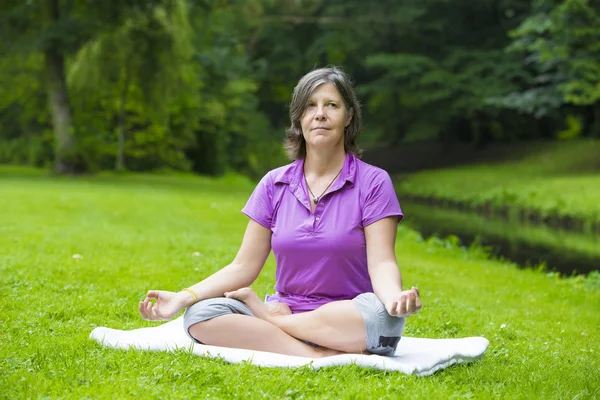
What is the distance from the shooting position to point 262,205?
15.1ft

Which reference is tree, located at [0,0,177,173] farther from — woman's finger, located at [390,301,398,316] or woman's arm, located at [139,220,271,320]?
woman's finger, located at [390,301,398,316]

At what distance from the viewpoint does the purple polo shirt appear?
171 inches

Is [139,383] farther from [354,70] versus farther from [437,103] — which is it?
[354,70]

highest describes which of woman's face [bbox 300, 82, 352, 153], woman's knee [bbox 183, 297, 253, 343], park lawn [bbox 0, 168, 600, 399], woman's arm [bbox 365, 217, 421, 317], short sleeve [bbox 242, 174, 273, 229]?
woman's face [bbox 300, 82, 352, 153]

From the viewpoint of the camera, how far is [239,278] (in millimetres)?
4551

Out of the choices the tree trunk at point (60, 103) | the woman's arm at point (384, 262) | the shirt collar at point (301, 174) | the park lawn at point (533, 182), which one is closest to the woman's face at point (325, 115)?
the shirt collar at point (301, 174)

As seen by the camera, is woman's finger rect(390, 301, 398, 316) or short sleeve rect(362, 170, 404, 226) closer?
woman's finger rect(390, 301, 398, 316)

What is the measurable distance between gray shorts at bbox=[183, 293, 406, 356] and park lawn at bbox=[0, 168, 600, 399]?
19cm

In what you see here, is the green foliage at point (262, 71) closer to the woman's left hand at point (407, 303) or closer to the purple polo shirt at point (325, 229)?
the purple polo shirt at point (325, 229)

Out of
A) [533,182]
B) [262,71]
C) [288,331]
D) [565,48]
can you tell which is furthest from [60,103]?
[288,331]

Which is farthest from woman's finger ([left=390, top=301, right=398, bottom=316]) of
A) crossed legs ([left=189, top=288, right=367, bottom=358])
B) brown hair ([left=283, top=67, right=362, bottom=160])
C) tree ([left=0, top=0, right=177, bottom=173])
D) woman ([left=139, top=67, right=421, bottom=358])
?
tree ([left=0, top=0, right=177, bottom=173])

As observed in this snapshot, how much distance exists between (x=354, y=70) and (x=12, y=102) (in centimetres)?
1673

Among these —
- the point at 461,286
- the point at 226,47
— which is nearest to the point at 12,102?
the point at 226,47

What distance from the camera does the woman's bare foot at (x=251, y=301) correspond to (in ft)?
14.4
